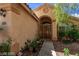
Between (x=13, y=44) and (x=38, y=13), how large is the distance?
0.36 meters

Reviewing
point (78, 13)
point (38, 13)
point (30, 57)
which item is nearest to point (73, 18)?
point (78, 13)

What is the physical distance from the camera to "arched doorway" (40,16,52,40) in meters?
2.93

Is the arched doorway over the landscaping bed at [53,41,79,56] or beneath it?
over

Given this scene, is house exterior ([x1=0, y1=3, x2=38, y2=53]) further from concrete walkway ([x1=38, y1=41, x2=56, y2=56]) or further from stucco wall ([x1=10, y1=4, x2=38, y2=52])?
concrete walkway ([x1=38, y1=41, x2=56, y2=56])

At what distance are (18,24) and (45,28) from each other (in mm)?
254

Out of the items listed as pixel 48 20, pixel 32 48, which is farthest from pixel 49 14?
pixel 32 48

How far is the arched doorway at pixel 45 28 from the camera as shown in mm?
2928

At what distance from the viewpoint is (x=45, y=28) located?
2.96 m

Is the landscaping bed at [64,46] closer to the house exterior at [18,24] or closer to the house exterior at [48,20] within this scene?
the house exterior at [48,20]

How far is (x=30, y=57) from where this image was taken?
2.91 meters

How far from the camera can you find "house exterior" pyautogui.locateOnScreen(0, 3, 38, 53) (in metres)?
2.88

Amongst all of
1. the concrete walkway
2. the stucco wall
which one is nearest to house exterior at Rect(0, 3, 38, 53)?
the stucco wall

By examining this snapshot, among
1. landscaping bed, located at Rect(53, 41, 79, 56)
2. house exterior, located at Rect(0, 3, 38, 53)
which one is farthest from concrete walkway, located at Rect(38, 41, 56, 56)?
house exterior, located at Rect(0, 3, 38, 53)

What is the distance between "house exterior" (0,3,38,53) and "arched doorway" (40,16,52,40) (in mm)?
56
